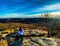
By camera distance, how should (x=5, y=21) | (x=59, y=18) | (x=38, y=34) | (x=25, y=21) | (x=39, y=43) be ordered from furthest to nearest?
(x=5, y=21) → (x=25, y=21) → (x=59, y=18) → (x=38, y=34) → (x=39, y=43)

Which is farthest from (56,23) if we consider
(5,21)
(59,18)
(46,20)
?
(5,21)

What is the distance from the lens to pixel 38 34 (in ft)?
86.4

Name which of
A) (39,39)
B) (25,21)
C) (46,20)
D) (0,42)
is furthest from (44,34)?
(25,21)

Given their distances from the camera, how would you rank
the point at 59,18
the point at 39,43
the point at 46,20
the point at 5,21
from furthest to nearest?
1. the point at 5,21
2. the point at 59,18
3. the point at 46,20
4. the point at 39,43

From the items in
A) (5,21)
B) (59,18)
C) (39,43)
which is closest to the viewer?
(39,43)

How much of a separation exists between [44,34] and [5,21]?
3480cm

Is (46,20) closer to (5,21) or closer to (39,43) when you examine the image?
(39,43)

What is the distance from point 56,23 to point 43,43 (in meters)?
23.3

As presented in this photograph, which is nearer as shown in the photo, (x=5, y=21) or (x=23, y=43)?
(x=23, y=43)

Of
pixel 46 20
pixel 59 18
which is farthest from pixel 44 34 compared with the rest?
pixel 59 18

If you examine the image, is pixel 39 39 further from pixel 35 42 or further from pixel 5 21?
pixel 5 21

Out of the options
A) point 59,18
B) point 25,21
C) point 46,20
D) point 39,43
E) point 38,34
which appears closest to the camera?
point 39,43

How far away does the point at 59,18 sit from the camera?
141 ft

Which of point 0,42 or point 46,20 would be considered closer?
point 0,42
